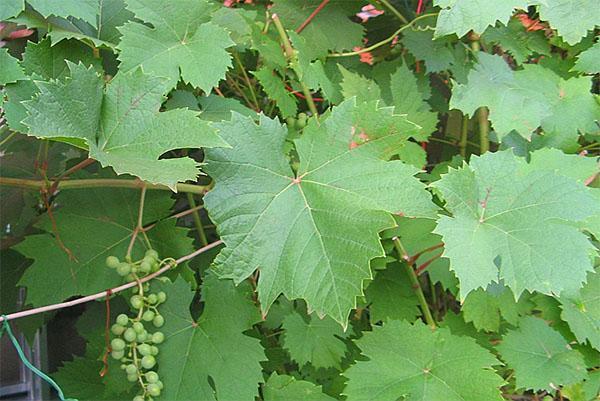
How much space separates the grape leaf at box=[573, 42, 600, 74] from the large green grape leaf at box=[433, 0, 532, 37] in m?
0.33

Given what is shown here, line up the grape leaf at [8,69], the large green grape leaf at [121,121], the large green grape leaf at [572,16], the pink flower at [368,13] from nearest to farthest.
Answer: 1. the large green grape leaf at [121,121]
2. the grape leaf at [8,69]
3. the large green grape leaf at [572,16]
4. the pink flower at [368,13]

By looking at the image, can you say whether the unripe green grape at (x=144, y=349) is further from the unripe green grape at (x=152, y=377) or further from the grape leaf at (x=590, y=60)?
the grape leaf at (x=590, y=60)

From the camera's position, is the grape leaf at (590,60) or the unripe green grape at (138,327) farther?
the grape leaf at (590,60)

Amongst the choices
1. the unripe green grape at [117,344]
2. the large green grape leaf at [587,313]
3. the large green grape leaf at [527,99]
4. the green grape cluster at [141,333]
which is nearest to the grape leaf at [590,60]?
the large green grape leaf at [527,99]

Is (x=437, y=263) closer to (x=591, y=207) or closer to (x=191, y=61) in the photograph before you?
(x=591, y=207)

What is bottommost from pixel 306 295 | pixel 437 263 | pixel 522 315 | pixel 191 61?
pixel 522 315

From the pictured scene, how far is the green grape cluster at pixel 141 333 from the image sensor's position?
1.11 metres

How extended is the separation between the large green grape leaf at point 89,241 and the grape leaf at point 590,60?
92 centimetres

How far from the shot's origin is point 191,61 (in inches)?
44.0

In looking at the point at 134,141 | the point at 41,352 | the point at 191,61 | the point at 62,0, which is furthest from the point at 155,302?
the point at 41,352

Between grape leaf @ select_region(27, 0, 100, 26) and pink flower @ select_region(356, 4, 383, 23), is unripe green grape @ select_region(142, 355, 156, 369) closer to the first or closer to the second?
grape leaf @ select_region(27, 0, 100, 26)

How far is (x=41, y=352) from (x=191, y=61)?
4.08 feet

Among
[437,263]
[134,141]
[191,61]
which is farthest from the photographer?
[437,263]

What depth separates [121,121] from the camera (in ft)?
3.25
